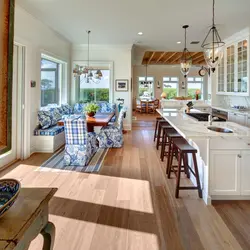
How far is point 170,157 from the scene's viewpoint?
400cm

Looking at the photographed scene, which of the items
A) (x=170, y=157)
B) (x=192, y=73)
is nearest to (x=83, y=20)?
(x=170, y=157)

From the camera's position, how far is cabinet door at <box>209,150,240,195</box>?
3.05 metres

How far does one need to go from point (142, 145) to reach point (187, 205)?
3473 millimetres

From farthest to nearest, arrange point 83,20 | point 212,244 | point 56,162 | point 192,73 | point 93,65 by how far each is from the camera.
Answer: point 192,73
point 93,65
point 83,20
point 56,162
point 212,244

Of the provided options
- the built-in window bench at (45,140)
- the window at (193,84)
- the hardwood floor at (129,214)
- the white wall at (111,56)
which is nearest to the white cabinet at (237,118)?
the hardwood floor at (129,214)

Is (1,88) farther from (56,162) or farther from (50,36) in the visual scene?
(50,36)

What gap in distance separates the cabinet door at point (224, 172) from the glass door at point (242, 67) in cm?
364

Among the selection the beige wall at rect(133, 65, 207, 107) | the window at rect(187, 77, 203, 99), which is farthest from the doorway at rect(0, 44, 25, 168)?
the window at rect(187, 77, 203, 99)

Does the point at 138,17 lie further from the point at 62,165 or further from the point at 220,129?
the point at 62,165

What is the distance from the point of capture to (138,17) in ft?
17.2

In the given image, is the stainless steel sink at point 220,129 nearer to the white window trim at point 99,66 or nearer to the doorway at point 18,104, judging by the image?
the doorway at point 18,104

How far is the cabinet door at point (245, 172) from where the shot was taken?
306cm

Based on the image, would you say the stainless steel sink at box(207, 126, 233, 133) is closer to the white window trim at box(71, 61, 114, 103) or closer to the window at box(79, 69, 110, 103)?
the white window trim at box(71, 61, 114, 103)

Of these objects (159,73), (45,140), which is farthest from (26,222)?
(159,73)
